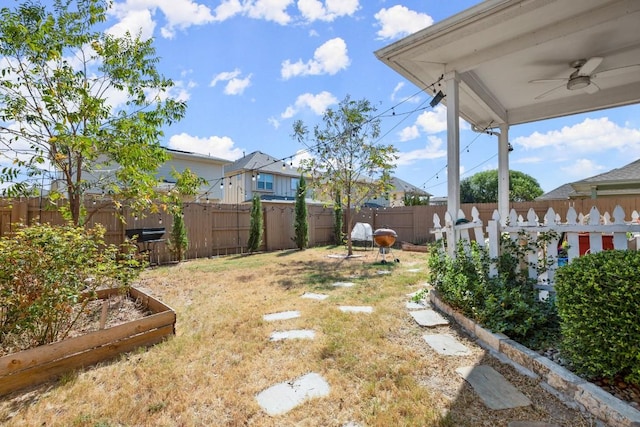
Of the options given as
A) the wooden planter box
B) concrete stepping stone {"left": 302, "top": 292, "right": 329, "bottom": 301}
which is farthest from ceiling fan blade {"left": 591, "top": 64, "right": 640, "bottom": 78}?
the wooden planter box

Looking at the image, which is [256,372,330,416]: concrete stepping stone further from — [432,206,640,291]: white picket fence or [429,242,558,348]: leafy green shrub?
[432,206,640,291]: white picket fence

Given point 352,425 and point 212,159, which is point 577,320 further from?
point 212,159

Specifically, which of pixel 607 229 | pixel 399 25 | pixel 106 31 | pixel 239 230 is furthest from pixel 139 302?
pixel 239 230

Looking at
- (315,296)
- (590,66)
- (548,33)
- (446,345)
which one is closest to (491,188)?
(590,66)

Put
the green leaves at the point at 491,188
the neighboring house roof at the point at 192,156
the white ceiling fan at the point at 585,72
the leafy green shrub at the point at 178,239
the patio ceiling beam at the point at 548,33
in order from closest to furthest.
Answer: the patio ceiling beam at the point at 548,33
the white ceiling fan at the point at 585,72
the leafy green shrub at the point at 178,239
the neighboring house roof at the point at 192,156
the green leaves at the point at 491,188

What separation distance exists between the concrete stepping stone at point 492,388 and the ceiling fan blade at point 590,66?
4032mm

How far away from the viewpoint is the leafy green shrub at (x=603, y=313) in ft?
5.36

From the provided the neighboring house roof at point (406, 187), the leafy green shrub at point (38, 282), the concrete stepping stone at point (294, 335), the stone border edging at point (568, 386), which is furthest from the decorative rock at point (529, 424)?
the neighboring house roof at point (406, 187)

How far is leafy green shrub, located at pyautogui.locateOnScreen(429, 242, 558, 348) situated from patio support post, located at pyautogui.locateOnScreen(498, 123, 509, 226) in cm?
306

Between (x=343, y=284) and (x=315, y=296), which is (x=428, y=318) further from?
(x=343, y=284)

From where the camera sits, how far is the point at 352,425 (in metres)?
1.69

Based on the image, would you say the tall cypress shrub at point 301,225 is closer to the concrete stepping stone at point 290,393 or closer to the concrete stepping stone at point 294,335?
the concrete stepping stone at point 294,335

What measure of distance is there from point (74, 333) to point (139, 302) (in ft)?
3.08

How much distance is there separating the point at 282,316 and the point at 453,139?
3.16 m
